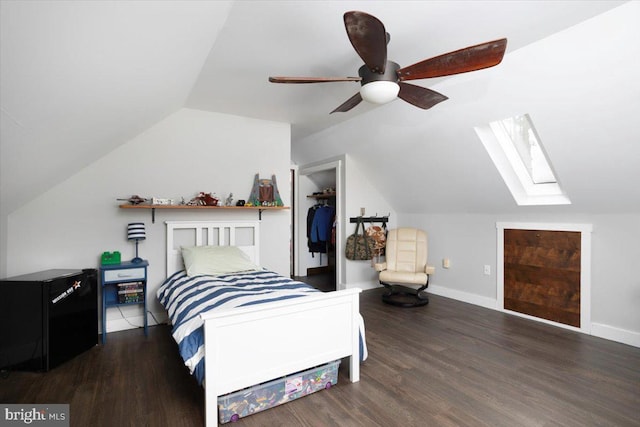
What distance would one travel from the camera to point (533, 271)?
3775 millimetres

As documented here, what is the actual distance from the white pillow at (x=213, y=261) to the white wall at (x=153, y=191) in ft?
1.60

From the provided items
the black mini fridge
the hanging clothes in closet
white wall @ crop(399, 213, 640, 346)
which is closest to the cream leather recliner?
white wall @ crop(399, 213, 640, 346)

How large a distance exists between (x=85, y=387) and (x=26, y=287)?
92cm

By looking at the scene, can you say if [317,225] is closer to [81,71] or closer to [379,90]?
[379,90]

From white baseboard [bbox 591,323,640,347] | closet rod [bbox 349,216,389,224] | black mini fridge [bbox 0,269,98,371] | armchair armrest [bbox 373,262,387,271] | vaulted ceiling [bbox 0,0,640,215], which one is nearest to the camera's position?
vaulted ceiling [bbox 0,0,640,215]

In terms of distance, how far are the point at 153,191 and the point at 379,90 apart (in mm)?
2801

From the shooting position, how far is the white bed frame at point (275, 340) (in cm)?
185

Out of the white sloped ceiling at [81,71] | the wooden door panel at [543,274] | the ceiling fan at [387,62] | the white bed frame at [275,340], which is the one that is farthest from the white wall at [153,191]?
the wooden door panel at [543,274]

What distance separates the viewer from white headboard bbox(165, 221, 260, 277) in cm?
362

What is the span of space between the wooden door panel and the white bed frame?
256 cm

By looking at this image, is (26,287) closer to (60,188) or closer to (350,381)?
(60,188)

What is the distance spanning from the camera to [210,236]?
3.86 meters

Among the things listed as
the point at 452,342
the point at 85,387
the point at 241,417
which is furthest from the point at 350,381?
the point at 85,387

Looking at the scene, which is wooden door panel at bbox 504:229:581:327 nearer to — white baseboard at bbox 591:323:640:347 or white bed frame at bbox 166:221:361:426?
white baseboard at bbox 591:323:640:347
